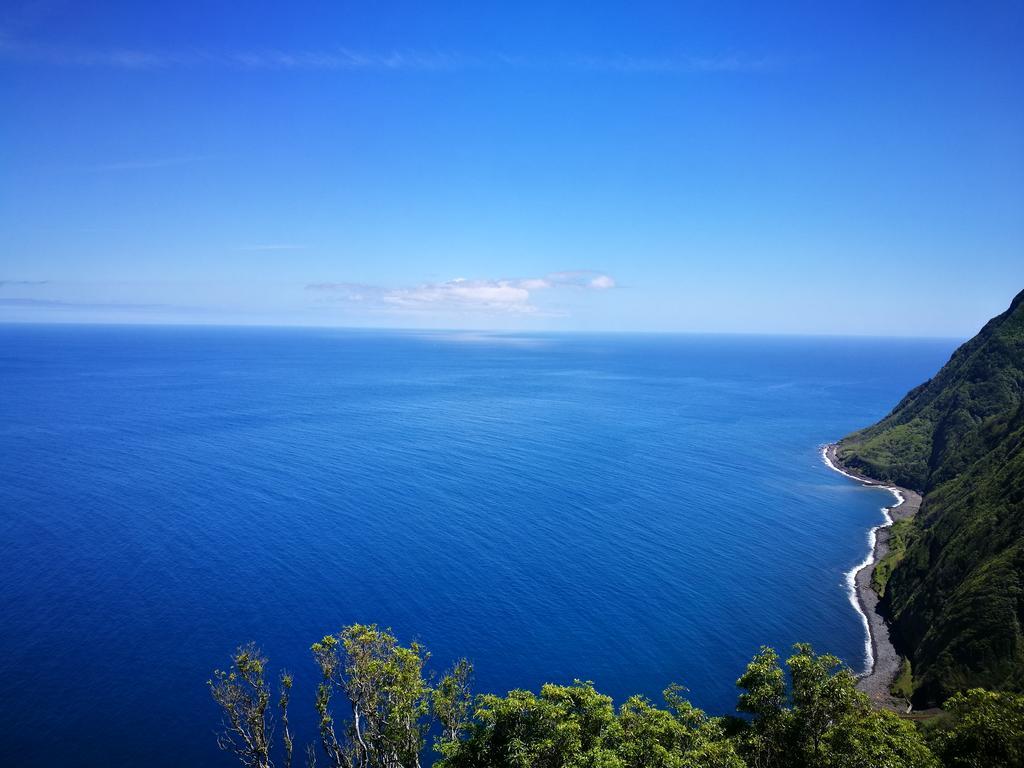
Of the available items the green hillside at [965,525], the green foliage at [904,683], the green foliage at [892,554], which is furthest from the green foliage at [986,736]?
the green foliage at [892,554]

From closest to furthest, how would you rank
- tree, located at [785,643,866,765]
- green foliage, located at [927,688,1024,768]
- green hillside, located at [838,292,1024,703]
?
1. green foliage, located at [927,688,1024,768]
2. tree, located at [785,643,866,765]
3. green hillside, located at [838,292,1024,703]

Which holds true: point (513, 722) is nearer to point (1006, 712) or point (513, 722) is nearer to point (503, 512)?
point (1006, 712)

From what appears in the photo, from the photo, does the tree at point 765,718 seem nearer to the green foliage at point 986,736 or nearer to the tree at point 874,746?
the tree at point 874,746

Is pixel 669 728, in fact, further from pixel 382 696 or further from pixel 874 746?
pixel 382 696

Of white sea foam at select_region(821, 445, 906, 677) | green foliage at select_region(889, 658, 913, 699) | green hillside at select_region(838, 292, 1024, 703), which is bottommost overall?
green foliage at select_region(889, 658, 913, 699)

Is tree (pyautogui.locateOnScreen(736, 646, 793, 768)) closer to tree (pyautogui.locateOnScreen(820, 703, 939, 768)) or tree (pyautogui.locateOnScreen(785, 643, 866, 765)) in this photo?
tree (pyautogui.locateOnScreen(785, 643, 866, 765))

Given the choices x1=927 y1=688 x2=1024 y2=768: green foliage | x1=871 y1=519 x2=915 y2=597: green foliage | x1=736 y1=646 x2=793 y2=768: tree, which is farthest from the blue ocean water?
x1=927 y1=688 x2=1024 y2=768: green foliage
